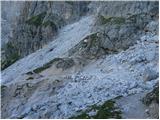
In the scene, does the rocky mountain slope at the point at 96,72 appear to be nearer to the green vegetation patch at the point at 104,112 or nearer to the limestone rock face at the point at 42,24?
the green vegetation patch at the point at 104,112

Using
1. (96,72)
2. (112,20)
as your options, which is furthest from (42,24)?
(96,72)

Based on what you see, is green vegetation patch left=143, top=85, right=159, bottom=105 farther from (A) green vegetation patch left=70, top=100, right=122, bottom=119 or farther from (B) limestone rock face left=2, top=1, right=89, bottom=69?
(B) limestone rock face left=2, top=1, right=89, bottom=69

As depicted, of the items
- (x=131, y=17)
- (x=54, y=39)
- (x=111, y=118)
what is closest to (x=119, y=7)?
(x=131, y=17)

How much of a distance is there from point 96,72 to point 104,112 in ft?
43.3

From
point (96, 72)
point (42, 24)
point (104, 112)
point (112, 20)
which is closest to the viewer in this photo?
point (104, 112)

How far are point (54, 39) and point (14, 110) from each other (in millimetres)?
32091

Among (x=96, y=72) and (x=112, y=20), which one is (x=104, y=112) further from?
(x=112, y=20)

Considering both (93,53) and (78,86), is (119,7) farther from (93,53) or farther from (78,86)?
(78,86)

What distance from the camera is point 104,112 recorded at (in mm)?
41062

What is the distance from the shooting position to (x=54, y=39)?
266 feet

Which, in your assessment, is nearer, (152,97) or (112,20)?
(152,97)

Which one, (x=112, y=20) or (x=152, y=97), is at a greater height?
(x=112, y=20)

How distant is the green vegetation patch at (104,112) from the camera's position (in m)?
40.4

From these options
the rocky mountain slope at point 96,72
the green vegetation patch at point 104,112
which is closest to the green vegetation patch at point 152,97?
the rocky mountain slope at point 96,72
